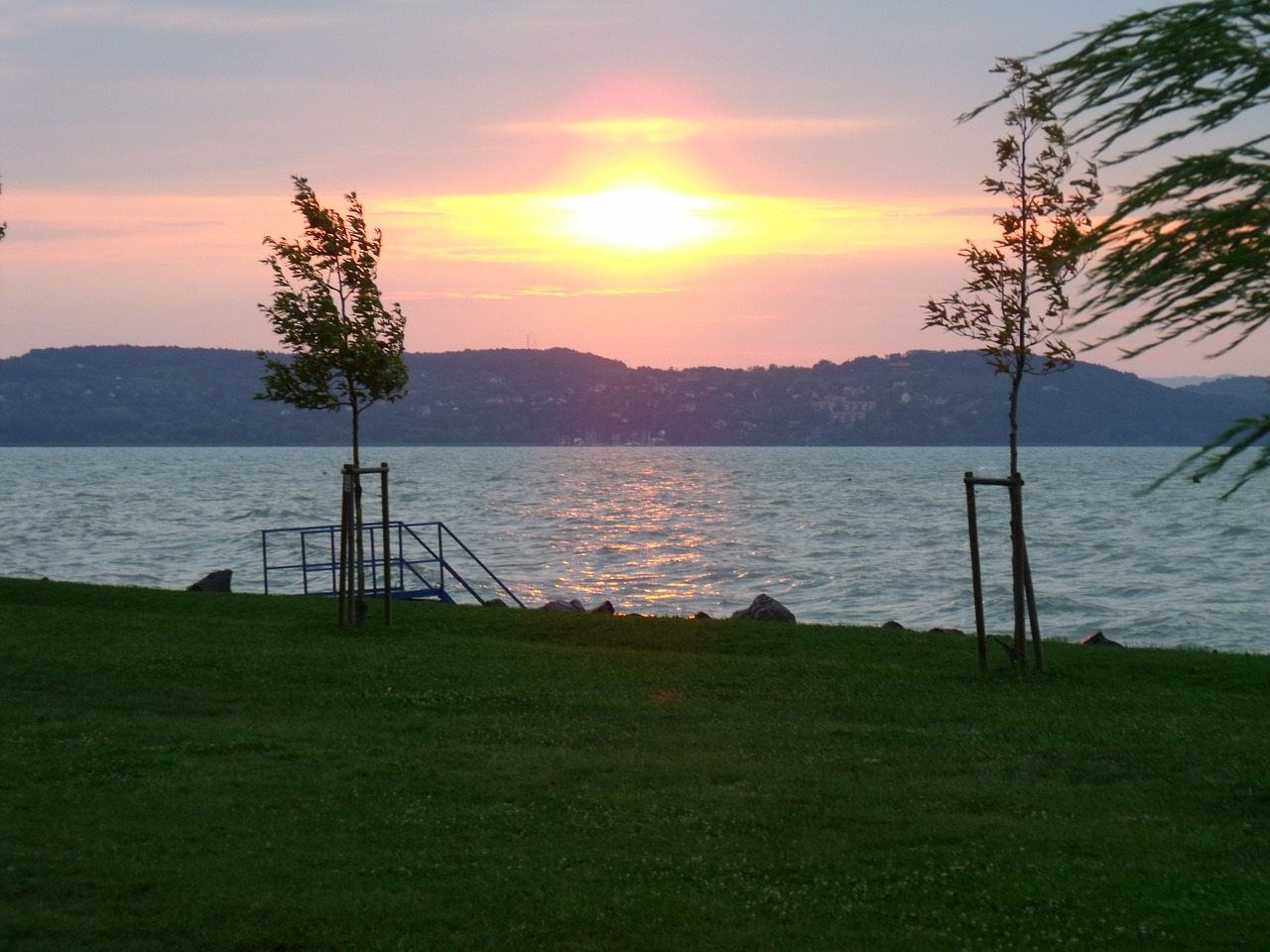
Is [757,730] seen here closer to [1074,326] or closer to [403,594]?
[1074,326]

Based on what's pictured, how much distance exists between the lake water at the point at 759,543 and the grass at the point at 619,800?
2752 millimetres

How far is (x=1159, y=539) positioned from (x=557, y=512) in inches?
1432

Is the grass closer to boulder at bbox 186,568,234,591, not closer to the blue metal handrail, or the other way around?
A: the blue metal handrail

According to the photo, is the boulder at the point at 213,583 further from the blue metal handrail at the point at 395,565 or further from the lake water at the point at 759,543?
the lake water at the point at 759,543

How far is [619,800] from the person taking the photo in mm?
10477

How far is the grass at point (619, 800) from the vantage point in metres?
7.73

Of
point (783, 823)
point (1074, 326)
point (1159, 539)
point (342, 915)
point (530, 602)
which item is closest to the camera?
point (1074, 326)

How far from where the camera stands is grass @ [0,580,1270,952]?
25.4ft

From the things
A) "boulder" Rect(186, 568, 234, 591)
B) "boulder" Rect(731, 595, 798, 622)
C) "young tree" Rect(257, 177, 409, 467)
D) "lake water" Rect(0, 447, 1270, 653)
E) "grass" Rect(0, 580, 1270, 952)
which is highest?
"young tree" Rect(257, 177, 409, 467)

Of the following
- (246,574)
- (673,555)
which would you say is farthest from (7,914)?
(673,555)

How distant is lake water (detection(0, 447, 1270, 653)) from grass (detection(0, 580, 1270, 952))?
275cm

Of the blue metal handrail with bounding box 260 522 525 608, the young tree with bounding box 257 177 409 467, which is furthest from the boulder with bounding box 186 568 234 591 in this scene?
the young tree with bounding box 257 177 409 467

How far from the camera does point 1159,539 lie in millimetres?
67062

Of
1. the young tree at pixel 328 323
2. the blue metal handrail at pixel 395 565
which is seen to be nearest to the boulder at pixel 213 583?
the blue metal handrail at pixel 395 565
